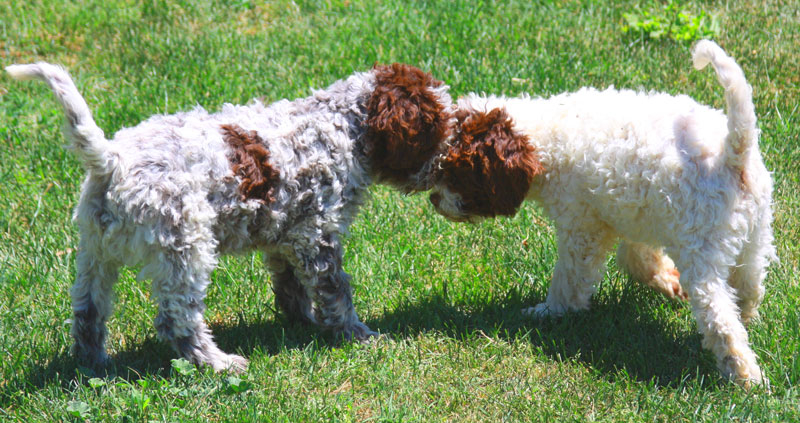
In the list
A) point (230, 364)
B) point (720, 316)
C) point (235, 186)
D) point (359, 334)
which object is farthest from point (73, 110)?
point (720, 316)

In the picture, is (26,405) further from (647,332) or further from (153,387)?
(647,332)

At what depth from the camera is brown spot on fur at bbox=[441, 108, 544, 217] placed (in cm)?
432

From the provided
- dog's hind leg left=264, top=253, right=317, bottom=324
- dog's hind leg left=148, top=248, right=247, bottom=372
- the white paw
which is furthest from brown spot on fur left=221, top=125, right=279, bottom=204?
the white paw

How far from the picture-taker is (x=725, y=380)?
4035 millimetres

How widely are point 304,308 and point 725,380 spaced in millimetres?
2335

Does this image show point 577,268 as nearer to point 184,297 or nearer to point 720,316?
point 720,316

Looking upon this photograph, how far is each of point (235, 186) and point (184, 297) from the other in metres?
0.60

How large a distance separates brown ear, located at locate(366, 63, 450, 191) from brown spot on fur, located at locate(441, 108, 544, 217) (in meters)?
0.13

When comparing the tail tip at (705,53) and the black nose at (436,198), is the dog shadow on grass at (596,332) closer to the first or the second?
the black nose at (436,198)

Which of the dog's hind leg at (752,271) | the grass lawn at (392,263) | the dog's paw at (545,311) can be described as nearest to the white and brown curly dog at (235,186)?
the grass lawn at (392,263)

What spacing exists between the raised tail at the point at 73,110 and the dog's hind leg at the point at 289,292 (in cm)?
131

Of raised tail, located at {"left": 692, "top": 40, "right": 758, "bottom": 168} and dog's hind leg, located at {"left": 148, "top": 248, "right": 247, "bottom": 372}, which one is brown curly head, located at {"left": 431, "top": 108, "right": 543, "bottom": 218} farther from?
dog's hind leg, located at {"left": 148, "top": 248, "right": 247, "bottom": 372}

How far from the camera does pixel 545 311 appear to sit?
4.80 meters

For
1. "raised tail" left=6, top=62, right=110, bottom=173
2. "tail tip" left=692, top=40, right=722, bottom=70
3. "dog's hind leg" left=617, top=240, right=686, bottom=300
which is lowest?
"dog's hind leg" left=617, top=240, right=686, bottom=300
